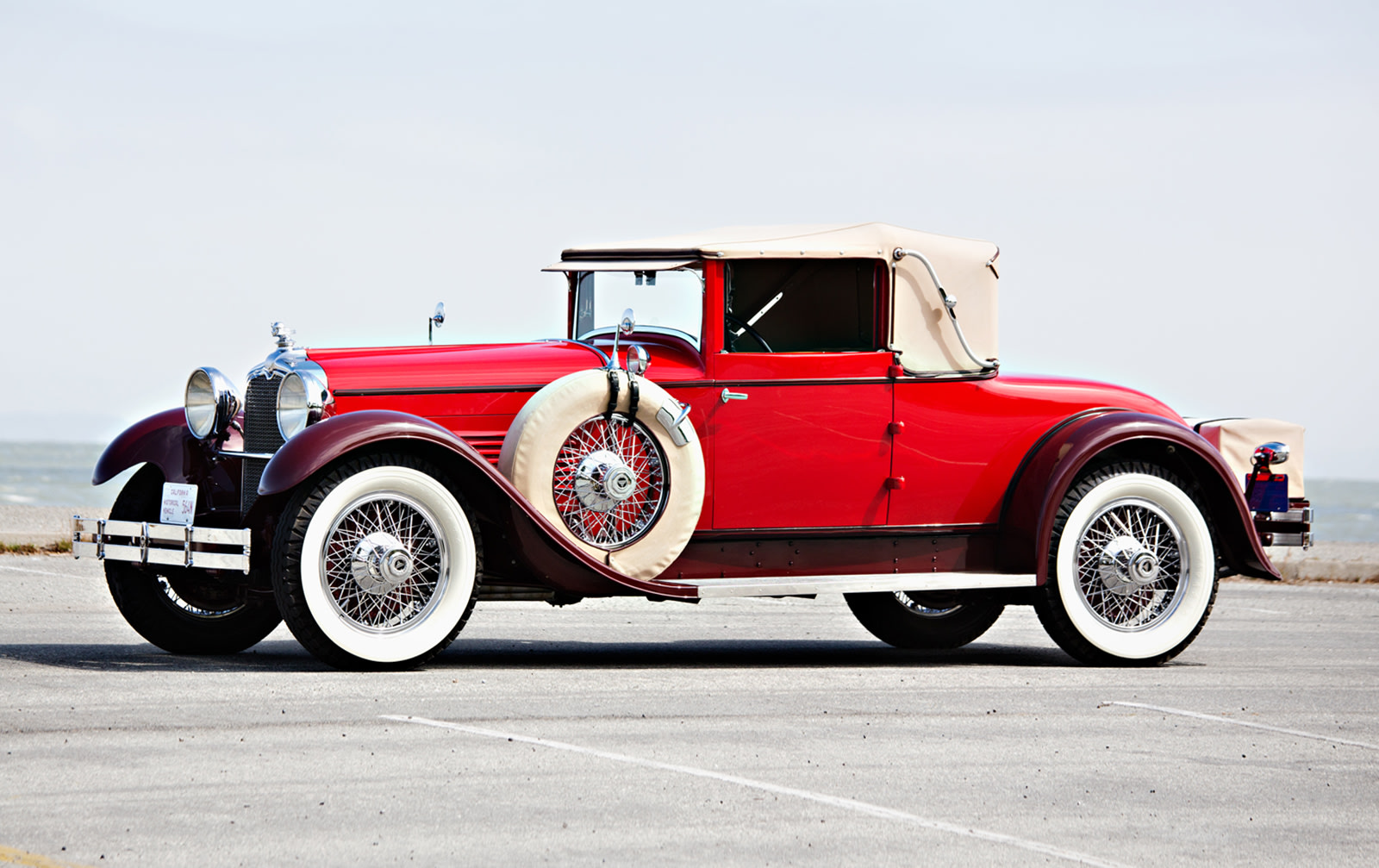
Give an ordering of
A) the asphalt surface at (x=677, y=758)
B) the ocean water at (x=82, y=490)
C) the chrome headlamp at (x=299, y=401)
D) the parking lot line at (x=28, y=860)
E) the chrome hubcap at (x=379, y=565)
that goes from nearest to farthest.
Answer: the parking lot line at (x=28, y=860), the asphalt surface at (x=677, y=758), the chrome hubcap at (x=379, y=565), the chrome headlamp at (x=299, y=401), the ocean water at (x=82, y=490)

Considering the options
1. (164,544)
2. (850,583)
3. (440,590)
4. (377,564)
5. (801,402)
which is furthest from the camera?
(801,402)

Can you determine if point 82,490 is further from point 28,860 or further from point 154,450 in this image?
point 28,860

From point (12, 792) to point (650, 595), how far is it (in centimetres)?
349

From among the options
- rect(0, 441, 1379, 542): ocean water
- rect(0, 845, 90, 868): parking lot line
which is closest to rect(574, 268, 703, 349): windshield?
rect(0, 845, 90, 868): parking lot line

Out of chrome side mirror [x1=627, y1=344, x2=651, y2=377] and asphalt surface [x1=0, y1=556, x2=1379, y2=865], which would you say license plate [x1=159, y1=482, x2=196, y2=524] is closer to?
asphalt surface [x1=0, y1=556, x2=1379, y2=865]

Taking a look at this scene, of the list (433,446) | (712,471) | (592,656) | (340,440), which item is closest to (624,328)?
(712,471)

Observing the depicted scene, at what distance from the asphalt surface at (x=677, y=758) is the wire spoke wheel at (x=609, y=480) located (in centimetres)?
72

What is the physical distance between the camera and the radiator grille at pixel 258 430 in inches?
310

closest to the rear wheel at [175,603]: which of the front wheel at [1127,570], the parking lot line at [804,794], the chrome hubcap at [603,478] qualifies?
the chrome hubcap at [603,478]

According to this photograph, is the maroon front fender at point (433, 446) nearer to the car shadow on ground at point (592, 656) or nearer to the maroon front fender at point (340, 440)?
the maroon front fender at point (340, 440)

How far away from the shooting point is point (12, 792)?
4.74 meters

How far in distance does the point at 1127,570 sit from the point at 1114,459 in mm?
602

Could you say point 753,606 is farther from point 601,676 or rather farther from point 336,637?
point 336,637

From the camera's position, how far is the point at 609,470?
7.65 metres
